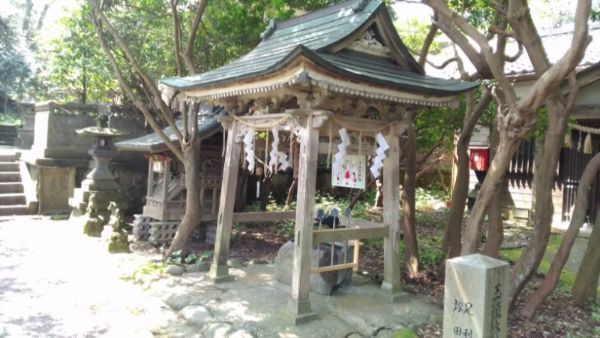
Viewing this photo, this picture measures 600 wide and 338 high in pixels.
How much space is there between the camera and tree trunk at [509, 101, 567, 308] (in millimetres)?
6715

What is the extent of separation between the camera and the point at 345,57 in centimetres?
688

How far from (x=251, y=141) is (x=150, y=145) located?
413 cm

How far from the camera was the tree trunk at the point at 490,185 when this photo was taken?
231 inches

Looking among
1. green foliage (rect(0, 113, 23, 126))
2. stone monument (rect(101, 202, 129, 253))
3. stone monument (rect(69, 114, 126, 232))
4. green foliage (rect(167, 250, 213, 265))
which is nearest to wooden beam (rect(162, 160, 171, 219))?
stone monument (rect(101, 202, 129, 253))

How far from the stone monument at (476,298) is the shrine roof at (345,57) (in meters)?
2.81

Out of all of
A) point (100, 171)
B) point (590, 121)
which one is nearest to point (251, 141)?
point (100, 171)

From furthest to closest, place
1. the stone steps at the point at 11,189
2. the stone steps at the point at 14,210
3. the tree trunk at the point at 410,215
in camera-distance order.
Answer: the stone steps at the point at 11,189 < the stone steps at the point at 14,210 < the tree trunk at the point at 410,215

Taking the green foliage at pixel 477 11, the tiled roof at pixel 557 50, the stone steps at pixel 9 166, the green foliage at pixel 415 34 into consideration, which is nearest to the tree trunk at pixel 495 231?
the green foliage at pixel 477 11

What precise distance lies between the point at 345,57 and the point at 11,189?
46.0 ft

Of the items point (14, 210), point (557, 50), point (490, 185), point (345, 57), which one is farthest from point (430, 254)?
point (14, 210)

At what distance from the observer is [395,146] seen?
24.7 ft

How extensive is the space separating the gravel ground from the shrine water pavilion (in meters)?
1.66

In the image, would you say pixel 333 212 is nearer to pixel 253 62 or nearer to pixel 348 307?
pixel 348 307

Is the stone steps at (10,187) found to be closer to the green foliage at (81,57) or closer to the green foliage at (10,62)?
the green foliage at (81,57)
